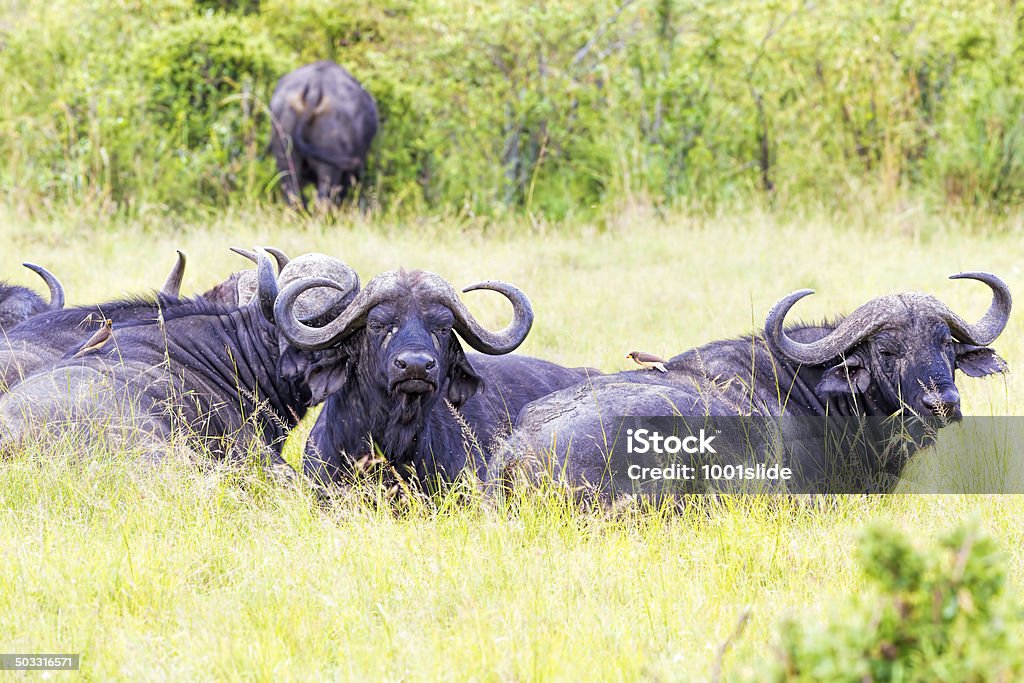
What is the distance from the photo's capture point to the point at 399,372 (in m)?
5.13

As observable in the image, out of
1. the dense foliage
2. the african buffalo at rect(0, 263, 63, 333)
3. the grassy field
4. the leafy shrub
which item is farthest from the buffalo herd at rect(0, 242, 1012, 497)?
the leafy shrub

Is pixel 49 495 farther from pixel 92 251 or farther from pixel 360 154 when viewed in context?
pixel 360 154

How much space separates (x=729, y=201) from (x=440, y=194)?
3.21 m

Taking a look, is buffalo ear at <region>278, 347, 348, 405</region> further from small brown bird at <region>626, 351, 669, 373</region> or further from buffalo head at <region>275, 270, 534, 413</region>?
small brown bird at <region>626, 351, 669, 373</region>

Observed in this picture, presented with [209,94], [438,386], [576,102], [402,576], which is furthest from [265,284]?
[209,94]

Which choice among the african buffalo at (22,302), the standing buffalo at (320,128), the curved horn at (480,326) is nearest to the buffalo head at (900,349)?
the curved horn at (480,326)

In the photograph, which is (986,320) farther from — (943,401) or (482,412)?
(482,412)

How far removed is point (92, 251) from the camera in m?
11.6

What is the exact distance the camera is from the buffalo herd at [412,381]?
17.3 ft

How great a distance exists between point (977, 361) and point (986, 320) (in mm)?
211

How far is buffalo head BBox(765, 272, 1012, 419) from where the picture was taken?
18.9ft

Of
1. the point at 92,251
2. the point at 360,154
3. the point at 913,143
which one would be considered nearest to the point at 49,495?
the point at 92,251

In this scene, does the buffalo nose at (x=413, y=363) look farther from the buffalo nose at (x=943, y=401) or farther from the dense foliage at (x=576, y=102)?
the dense foliage at (x=576, y=102)

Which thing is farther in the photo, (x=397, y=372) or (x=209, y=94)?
(x=209, y=94)
